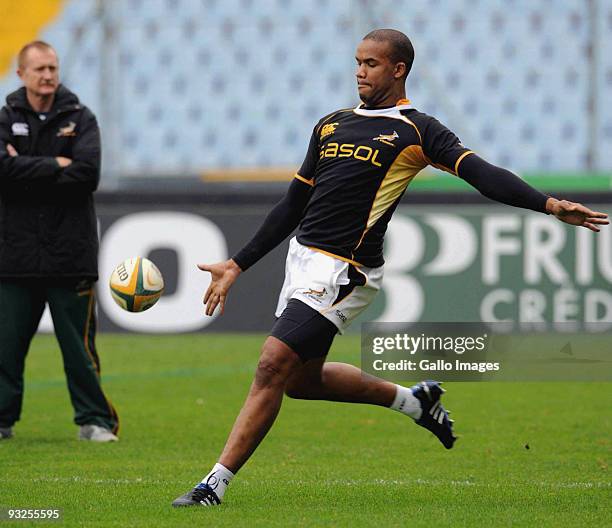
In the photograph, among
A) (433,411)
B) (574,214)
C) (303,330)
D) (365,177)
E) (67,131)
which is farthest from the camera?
(67,131)

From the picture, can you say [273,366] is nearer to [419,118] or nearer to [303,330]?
[303,330]

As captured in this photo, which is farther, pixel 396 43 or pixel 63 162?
pixel 63 162

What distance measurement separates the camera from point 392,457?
727cm

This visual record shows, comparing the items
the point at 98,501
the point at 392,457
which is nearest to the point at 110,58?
the point at 392,457

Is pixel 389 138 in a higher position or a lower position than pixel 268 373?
higher

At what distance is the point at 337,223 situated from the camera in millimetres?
5824

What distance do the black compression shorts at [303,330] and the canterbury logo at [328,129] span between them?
2.71 feet

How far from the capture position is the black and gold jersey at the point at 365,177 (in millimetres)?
5809

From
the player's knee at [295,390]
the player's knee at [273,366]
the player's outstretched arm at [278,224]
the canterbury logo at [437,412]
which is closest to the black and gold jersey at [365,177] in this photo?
the player's outstretched arm at [278,224]

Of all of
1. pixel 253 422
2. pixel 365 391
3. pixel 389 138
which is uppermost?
pixel 389 138

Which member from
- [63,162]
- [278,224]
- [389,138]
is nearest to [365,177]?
[389,138]

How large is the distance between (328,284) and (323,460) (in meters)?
1.76

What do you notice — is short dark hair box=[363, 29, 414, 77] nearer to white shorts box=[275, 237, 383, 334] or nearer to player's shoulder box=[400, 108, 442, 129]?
player's shoulder box=[400, 108, 442, 129]

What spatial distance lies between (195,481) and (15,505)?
3.37 ft
